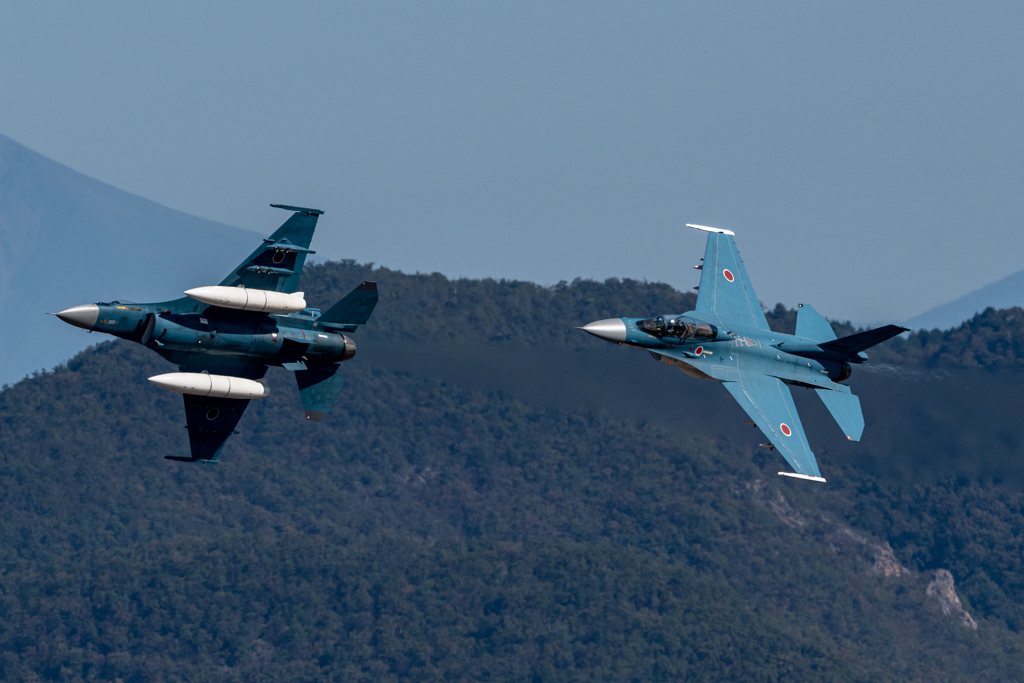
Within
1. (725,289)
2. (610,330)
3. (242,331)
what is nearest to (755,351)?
(725,289)

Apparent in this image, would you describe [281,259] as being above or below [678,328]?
above

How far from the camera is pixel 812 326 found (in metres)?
63.0

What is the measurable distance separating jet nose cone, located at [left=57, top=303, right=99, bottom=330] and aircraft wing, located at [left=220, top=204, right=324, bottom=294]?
4.85 m

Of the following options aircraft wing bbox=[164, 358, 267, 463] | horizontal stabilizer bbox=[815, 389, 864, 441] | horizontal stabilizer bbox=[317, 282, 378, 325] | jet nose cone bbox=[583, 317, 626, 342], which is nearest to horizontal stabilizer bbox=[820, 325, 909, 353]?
horizontal stabilizer bbox=[815, 389, 864, 441]

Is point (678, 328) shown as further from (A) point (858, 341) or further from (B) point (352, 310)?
(B) point (352, 310)

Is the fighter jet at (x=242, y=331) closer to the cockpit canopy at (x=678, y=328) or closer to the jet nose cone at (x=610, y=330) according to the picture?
the jet nose cone at (x=610, y=330)

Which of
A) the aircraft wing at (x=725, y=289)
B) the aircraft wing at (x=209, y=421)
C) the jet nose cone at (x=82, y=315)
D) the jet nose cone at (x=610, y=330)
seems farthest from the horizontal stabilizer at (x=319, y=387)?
the aircraft wing at (x=725, y=289)

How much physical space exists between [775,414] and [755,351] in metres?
2.80

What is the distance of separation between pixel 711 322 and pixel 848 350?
628cm

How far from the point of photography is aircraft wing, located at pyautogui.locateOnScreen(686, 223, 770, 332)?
61688 mm

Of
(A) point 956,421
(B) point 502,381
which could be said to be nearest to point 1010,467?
(A) point 956,421

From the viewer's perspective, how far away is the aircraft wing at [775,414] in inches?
2317

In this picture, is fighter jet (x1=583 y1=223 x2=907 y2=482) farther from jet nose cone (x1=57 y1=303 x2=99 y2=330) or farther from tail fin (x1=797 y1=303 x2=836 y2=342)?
jet nose cone (x1=57 y1=303 x2=99 y2=330)

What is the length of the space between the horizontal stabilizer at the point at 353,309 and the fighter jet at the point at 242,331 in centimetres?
4
